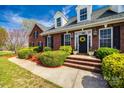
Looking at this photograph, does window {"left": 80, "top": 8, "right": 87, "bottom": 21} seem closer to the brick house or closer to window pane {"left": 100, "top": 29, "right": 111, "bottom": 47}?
the brick house

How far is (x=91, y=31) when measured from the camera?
1011 centimetres

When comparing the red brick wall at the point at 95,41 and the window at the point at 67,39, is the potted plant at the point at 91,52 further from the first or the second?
the window at the point at 67,39

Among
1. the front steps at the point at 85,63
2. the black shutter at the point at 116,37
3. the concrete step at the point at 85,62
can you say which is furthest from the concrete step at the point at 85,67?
the black shutter at the point at 116,37

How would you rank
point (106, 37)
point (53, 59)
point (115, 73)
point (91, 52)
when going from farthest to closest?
point (91, 52)
point (106, 37)
point (53, 59)
point (115, 73)

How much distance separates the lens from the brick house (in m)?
8.55

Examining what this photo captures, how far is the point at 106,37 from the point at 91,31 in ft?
4.63

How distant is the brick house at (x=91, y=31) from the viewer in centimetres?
855

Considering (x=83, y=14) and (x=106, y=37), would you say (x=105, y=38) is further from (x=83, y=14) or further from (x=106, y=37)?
(x=83, y=14)

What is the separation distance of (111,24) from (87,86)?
576cm

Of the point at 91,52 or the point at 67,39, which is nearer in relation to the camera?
the point at 91,52

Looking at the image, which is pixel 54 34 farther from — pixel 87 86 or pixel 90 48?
pixel 87 86

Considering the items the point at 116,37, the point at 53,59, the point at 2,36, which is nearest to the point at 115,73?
the point at 53,59

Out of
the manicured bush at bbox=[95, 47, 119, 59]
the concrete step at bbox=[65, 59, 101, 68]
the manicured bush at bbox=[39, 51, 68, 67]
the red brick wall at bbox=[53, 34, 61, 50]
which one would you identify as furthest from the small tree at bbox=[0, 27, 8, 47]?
the manicured bush at bbox=[95, 47, 119, 59]
